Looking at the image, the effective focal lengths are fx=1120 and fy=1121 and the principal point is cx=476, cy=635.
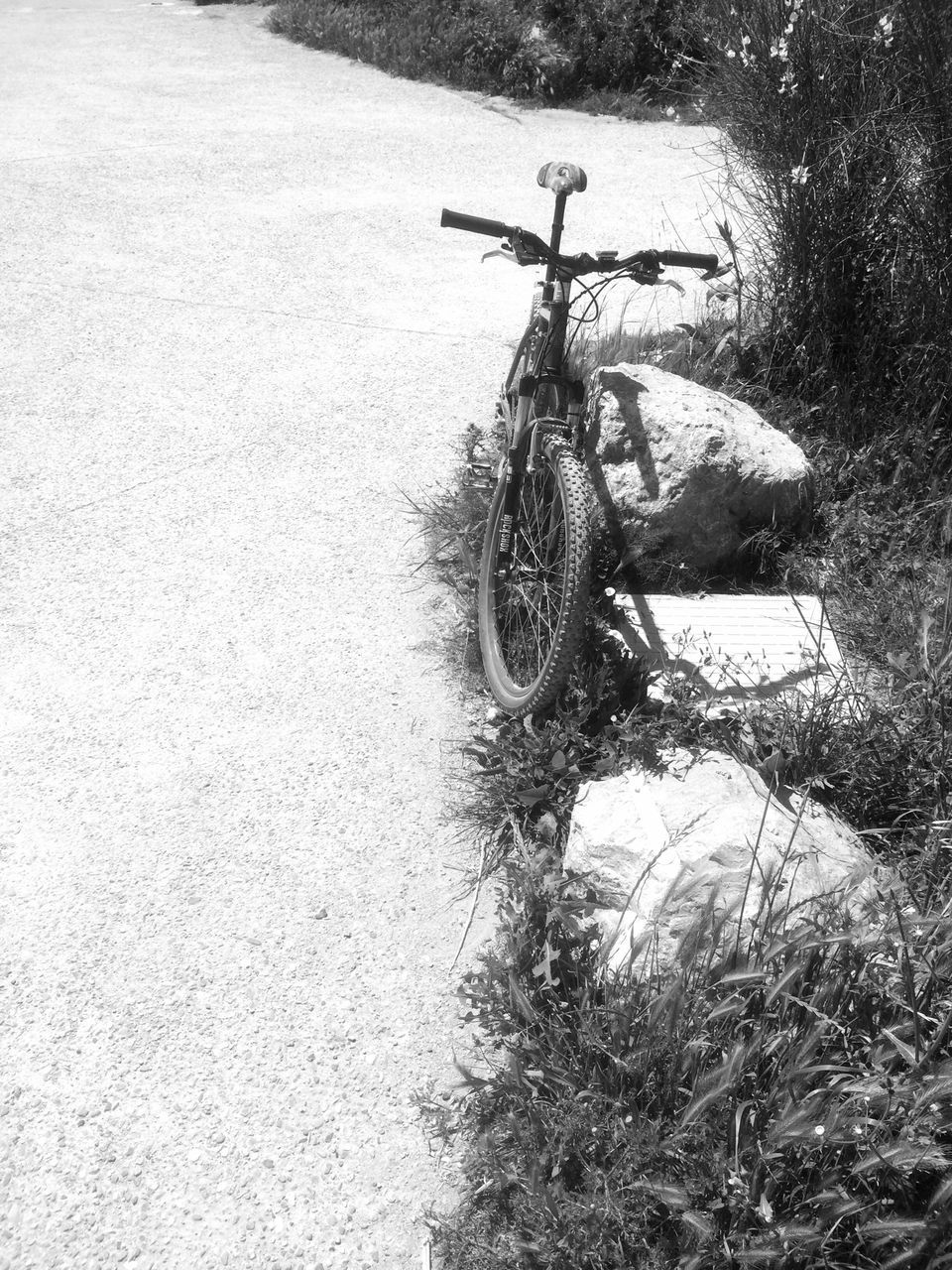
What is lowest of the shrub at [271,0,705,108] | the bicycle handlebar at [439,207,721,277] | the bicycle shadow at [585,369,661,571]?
the bicycle shadow at [585,369,661,571]

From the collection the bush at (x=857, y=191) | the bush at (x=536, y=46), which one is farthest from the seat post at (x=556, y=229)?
the bush at (x=536, y=46)

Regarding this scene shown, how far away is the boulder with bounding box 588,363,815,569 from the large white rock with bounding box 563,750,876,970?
4.36 ft

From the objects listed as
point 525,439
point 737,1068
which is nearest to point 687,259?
point 525,439

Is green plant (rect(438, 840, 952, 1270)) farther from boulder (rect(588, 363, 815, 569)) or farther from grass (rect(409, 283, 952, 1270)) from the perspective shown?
boulder (rect(588, 363, 815, 569))

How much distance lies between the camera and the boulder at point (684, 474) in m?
4.21

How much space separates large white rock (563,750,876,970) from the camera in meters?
2.61

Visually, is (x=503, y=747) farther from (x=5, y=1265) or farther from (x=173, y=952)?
(x=5, y=1265)

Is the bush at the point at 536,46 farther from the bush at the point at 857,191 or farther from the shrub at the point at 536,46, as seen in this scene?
the bush at the point at 857,191

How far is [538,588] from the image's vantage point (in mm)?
3615

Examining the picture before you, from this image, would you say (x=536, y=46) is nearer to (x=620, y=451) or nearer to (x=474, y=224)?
(x=620, y=451)

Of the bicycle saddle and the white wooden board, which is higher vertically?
the bicycle saddle

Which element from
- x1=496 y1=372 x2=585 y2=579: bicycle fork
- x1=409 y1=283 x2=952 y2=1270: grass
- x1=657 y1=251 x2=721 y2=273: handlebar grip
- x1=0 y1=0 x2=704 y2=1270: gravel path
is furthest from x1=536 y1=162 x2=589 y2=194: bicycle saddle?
x1=409 y1=283 x2=952 y2=1270: grass

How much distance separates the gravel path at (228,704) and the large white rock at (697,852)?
0.47 m

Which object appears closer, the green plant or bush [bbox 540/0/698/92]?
the green plant
